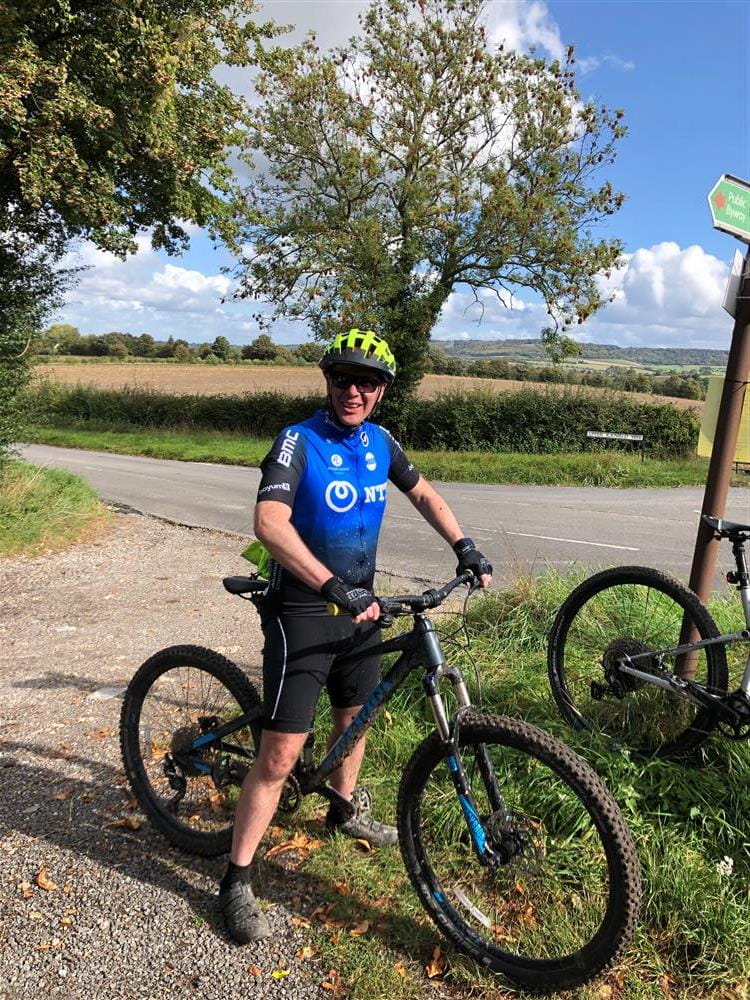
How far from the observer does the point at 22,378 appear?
10.0 m

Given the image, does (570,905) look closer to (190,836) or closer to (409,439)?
(190,836)

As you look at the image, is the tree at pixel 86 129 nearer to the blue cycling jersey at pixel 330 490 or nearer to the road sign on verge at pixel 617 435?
the blue cycling jersey at pixel 330 490

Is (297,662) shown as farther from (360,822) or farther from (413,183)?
(413,183)

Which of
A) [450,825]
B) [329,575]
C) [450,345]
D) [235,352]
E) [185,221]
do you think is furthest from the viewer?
[235,352]

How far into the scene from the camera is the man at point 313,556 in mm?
2447

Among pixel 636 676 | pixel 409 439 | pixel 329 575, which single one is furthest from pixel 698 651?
pixel 409 439

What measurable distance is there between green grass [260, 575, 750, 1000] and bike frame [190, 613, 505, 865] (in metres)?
0.41

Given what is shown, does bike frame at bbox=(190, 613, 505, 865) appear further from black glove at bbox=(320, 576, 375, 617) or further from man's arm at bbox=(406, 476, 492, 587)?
man's arm at bbox=(406, 476, 492, 587)

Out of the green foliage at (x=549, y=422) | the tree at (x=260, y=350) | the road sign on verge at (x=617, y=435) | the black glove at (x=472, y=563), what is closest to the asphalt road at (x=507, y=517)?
the black glove at (x=472, y=563)

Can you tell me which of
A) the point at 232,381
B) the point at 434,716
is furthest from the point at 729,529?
the point at 232,381

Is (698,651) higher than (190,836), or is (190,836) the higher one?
(698,651)

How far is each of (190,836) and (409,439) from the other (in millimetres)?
21319

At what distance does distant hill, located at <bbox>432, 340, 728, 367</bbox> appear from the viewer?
24578 mm

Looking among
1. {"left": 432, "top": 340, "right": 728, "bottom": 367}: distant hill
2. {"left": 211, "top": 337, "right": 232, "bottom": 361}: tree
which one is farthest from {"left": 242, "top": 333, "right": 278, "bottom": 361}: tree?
{"left": 432, "top": 340, "right": 728, "bottom": 367}: distant hill
